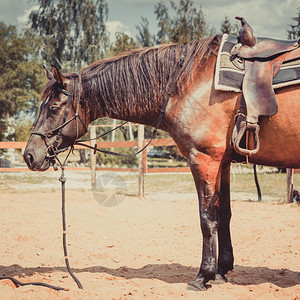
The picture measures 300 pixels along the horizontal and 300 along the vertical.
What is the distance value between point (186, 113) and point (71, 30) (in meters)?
25.6

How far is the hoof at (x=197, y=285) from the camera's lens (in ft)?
10.7

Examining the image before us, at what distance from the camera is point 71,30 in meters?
26.8

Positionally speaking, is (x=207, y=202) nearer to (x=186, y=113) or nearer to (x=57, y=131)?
(x=186, y=113)

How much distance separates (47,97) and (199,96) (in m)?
1.48

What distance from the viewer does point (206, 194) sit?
3.27 m

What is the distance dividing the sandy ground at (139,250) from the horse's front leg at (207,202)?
17 centimetres

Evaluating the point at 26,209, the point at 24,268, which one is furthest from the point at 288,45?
the point at 26,209

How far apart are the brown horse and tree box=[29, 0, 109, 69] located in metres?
23.6

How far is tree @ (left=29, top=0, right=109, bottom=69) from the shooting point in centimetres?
2614

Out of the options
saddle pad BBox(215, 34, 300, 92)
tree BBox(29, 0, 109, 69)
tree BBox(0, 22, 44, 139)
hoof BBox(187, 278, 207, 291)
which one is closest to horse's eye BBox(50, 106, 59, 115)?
saddle pad BBox(215, 34, 300, 92)

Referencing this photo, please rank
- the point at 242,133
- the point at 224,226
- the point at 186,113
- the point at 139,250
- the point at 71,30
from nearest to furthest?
the point at 242,133 → the point at 186,113 → the point at 224,226 → the point at 139,250 → the point at 71,30

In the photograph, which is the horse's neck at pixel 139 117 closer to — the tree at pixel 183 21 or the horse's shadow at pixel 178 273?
the horse's shadow at pixel 178 273

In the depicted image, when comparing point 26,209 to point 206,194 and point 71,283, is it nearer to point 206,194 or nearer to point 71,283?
point 71,283

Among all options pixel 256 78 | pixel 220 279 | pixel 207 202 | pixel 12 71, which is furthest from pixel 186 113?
pixel 12 71
